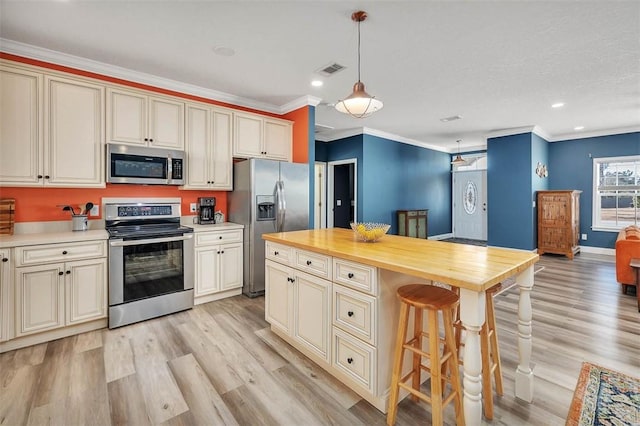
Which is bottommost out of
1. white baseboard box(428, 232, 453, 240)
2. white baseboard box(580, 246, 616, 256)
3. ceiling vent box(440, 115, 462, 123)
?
white baseboard box(580, 246, 616, 256)

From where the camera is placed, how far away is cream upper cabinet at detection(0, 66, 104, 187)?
8.59 feet

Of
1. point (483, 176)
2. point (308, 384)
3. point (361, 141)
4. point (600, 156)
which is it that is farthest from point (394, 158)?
point (308, 384)

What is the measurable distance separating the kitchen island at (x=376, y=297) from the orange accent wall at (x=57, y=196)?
2.16 meters

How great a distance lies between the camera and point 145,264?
306 centimetres

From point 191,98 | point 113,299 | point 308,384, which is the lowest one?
point 308,384

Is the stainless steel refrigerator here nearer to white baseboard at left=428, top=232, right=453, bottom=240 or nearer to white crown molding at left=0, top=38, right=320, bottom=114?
white crown molding at left=0, top=38, right=320, bottom=114

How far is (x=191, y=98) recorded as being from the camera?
391 centimetres

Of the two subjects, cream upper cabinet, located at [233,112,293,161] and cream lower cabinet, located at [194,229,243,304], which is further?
cream upper cabinet, located at [233,112,293,161]

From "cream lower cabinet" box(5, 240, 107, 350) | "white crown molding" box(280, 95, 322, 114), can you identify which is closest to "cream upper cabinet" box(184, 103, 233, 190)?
"white crown molding" box(280, 95, 322, 114)

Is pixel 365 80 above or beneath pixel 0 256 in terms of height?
above

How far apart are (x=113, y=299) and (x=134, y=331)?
368mm

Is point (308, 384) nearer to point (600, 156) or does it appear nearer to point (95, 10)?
point (95, 10)

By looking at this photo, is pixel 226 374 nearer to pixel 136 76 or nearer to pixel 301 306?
pixel 301 306

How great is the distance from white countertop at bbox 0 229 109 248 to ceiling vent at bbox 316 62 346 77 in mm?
2802
